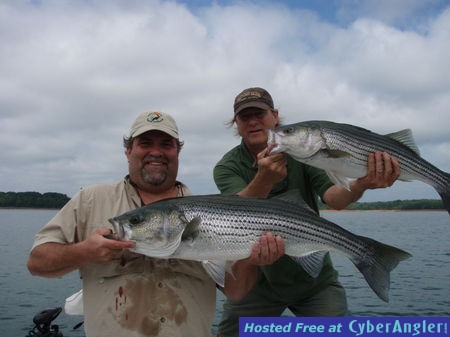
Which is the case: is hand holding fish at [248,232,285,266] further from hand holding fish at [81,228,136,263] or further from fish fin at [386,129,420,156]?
fish fin at [386,129,420,156]

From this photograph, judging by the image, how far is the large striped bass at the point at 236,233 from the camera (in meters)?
3.87

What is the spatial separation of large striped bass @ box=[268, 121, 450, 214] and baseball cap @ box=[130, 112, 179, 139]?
3.58 ft

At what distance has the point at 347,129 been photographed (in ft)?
15.2

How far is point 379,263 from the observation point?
433 cm

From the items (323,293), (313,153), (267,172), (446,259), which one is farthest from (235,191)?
(446,259)

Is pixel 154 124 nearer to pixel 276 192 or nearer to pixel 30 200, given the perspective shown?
pixel 276 192

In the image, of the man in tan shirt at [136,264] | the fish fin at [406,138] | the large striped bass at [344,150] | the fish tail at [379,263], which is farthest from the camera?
the fish fin at [406,138]

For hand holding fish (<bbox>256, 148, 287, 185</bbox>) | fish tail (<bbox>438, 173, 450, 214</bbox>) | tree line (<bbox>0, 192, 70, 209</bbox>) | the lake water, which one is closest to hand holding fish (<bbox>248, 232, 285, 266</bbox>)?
hand holding fish (<bbox>256, 148, 287, 185</bbox>)

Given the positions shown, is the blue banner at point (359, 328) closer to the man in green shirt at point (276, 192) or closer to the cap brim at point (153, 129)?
the man in green shirt at point (276, 192)

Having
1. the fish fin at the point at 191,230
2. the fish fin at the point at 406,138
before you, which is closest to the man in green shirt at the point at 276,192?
the fish fin at the point at 406,138

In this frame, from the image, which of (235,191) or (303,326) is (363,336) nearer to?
(303,326)

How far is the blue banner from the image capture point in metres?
4.36

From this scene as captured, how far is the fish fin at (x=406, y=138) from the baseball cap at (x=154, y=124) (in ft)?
8.08

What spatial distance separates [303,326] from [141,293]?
1.78 m
